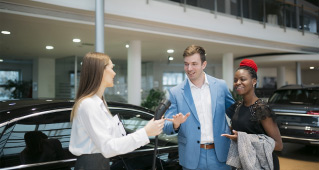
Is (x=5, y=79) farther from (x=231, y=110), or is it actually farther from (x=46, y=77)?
(x=231, y=110)

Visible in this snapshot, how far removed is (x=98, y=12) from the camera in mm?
3723

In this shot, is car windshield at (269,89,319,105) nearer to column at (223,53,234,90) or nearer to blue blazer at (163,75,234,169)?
blue blazer at (163,75,234,169)

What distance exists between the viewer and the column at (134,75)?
7.68 m

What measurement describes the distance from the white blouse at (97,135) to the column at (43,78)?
37.8 feet

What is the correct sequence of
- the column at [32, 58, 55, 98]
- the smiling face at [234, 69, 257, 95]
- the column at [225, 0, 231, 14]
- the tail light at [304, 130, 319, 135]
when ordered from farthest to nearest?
1. the column at [32, 58, 55, 98]
2. the column at [225, 0, 231, 14]
3. the tail light at [304, 130, 319, 135]
4. the smiling face at [234, 69, 257, 95]

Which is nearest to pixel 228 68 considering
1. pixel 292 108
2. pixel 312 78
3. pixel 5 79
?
pixel 312 78

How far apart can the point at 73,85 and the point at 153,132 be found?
10764 mm

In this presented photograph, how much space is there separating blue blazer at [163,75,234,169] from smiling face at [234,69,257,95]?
0.16 meters

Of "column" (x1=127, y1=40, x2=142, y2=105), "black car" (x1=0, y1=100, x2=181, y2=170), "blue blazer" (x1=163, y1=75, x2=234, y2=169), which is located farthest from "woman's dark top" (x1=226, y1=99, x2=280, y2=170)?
"column" (x1=127, y1=40, x2=142, y2=105)

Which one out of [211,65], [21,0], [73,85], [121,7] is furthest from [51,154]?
[211,65]

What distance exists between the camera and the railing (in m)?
8.35

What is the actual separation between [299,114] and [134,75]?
4.73 meters

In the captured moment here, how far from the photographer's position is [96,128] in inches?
47.0

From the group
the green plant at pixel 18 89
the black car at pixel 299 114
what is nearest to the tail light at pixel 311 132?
the black car at pixel 299 114
